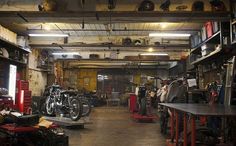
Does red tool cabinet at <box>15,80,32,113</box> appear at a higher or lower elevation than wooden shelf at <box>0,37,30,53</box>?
lower

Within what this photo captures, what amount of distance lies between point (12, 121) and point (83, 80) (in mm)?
15429

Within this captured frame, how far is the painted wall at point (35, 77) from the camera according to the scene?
11.2m

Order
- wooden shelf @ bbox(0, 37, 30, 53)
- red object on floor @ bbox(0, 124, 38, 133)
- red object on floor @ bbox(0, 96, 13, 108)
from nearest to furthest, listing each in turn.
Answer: red object on floor @ bbox(0, 124, 38, 133), red object on floor @ bbox(0, 96, 13, 108), wooden shelf @ bbox(0, 37, 30, 53)

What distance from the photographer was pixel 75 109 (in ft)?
28.3

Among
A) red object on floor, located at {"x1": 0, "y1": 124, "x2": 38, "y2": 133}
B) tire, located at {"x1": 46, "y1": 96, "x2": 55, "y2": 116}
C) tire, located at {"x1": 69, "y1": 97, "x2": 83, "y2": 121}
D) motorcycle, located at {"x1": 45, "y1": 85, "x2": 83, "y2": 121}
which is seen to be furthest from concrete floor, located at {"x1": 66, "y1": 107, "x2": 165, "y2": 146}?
tire, located at {"x1": 46, "y1": 96, "x2": 55, "y2": 116}

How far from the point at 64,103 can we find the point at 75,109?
775 millimetres

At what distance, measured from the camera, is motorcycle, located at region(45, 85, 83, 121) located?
8594 millimetres

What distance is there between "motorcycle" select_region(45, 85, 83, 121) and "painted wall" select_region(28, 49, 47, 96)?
123 cm

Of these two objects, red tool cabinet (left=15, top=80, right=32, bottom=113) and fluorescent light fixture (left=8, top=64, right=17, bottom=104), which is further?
red tool cabinet (left=15, top=80, right=32, bottom=113)

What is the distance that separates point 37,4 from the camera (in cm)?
663

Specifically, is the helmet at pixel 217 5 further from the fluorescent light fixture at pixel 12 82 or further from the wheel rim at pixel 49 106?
the wheel rim at pixel 49 106

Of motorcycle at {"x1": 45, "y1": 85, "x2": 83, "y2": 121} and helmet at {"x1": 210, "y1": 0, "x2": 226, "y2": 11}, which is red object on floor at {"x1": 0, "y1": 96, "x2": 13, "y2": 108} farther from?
helmet at {"x1": 210, "y1": 0, "x2": 226, "y2": 11}

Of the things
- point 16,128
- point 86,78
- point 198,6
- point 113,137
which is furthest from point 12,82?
point 86,78

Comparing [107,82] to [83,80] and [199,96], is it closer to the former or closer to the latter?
[83,80]
